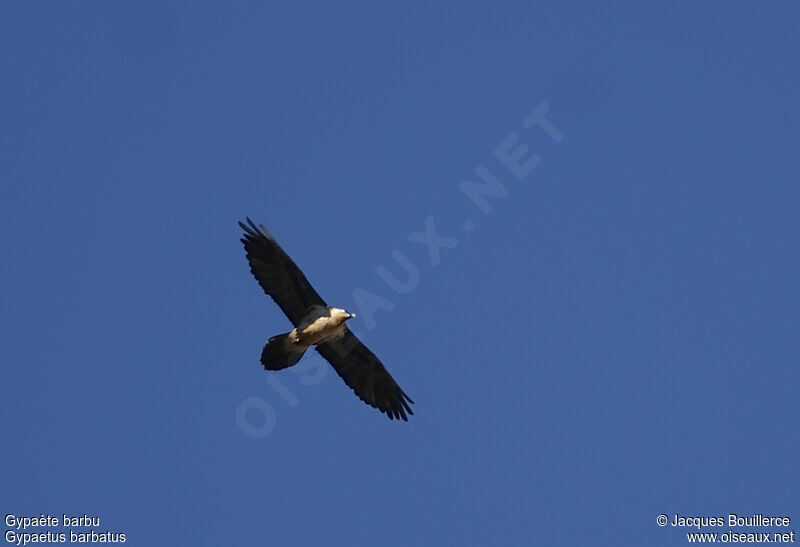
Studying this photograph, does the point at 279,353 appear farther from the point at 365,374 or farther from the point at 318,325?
the point at 365,374

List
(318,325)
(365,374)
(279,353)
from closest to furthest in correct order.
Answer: (279,353)
(318,325)
(365,374)

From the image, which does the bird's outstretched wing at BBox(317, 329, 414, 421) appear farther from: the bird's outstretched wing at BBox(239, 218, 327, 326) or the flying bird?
the bird's outstretched wing at BBox(239, 218, 327, 326)

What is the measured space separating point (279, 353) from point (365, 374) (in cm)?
249

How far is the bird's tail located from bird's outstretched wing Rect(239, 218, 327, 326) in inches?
24.1

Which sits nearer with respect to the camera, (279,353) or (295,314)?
(279,353)

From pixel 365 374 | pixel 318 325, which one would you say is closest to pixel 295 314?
pixel 318 325

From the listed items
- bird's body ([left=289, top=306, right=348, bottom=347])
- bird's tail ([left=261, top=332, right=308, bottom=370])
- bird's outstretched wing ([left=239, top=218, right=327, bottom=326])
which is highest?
bird's outstretched wing ([left=239, top=218, right=327, bottom=326])

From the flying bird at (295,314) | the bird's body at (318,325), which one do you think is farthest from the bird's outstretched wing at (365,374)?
the bird's body at (318,325)

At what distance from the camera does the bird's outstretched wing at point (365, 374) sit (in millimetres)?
21312

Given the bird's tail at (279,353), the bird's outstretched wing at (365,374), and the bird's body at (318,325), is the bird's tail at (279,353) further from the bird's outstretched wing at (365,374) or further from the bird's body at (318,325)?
the bird's outstretched wing at (365,374)

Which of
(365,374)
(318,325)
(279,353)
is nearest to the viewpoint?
(279,353)

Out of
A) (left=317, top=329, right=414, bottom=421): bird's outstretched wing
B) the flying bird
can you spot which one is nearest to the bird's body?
the flying bird

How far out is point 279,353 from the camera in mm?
19812

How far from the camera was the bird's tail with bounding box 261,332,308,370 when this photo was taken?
19734 mm
